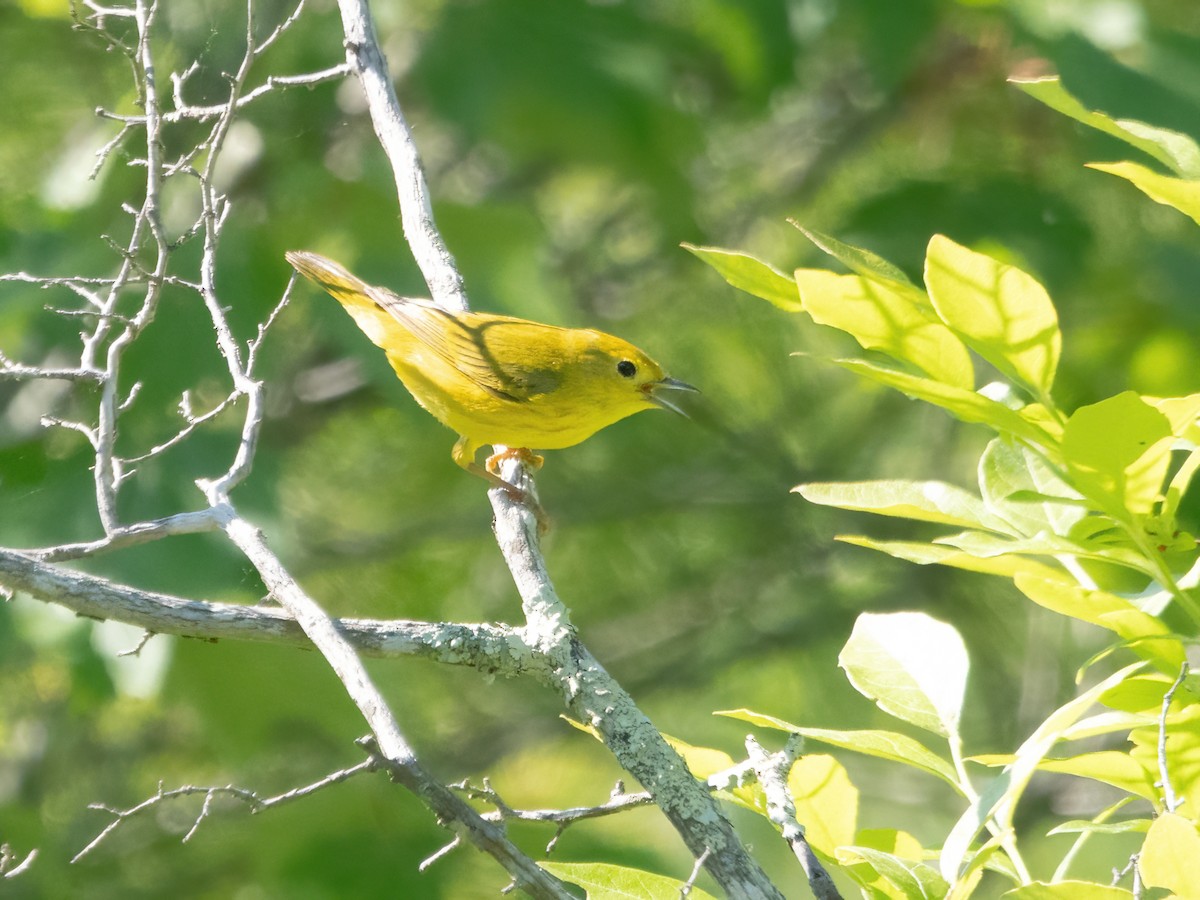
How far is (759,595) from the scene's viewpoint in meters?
5.45

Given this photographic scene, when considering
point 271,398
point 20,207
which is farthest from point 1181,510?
point 20,207

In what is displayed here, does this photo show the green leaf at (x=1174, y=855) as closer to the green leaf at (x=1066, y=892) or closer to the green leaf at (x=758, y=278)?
the green leaf at (x=1066, y=892)

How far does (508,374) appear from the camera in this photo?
371 cm

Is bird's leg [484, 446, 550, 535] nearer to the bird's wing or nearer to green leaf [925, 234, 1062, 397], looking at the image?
the bird's wing

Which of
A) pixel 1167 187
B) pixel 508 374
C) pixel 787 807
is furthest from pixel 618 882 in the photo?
pixel 508 374

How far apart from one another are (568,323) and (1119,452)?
10.1 ft

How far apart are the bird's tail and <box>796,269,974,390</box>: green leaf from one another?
267 cm

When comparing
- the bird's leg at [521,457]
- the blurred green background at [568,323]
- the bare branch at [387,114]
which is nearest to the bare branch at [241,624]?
the bare branch at [387,114]

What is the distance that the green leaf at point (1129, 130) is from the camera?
3.41ft

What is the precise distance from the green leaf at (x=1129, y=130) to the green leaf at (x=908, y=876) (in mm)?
649

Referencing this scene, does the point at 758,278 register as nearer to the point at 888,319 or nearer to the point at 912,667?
the point at 888,319

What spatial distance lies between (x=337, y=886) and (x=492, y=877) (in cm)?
105

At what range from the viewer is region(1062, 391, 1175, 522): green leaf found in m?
1.03

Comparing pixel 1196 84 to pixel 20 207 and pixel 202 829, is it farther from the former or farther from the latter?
pixel 202 829
